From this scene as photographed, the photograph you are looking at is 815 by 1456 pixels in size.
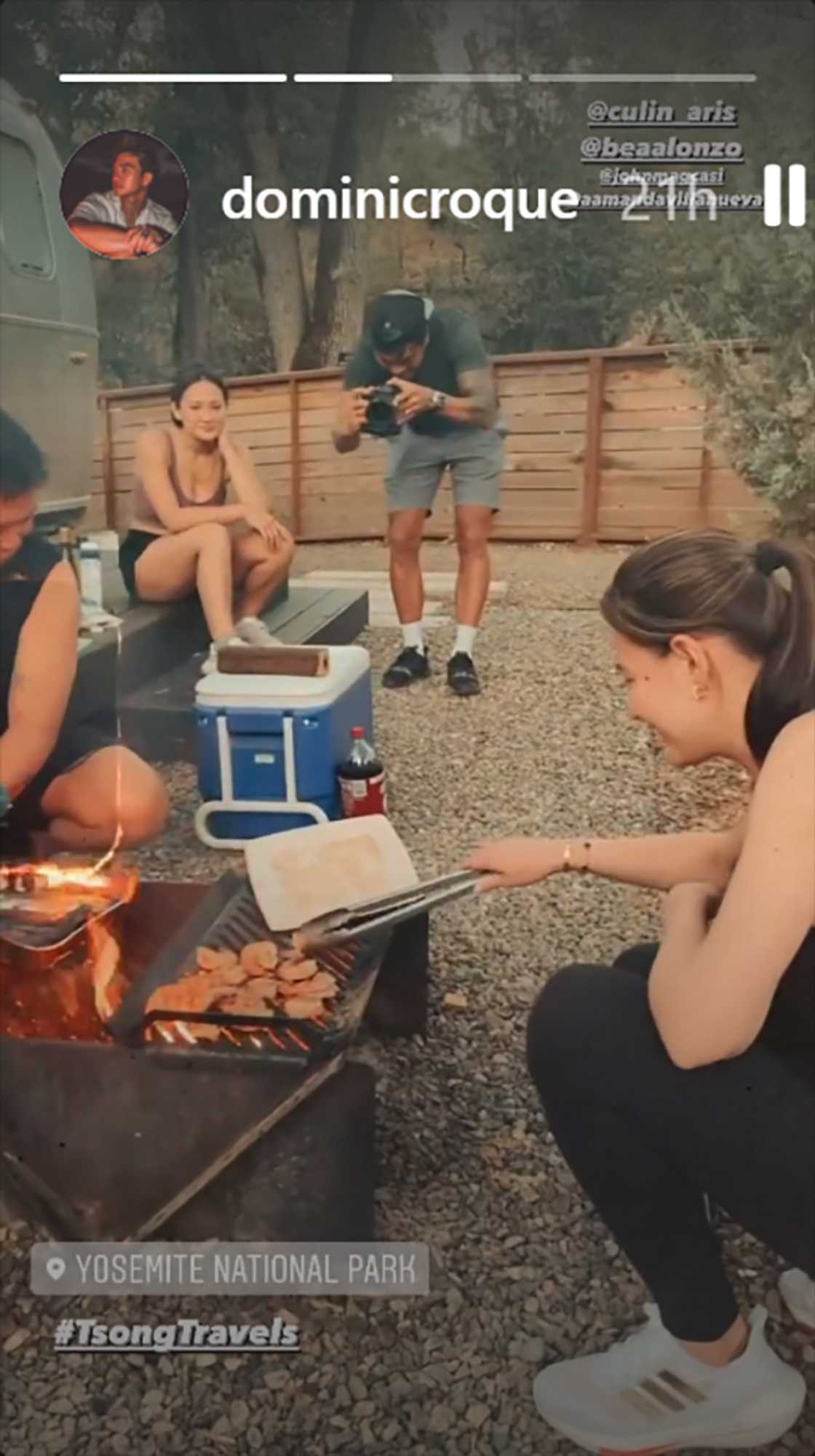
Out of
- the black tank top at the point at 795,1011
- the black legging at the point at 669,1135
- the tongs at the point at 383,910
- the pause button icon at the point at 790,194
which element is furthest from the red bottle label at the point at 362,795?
the pause button icon at the point at 790,194

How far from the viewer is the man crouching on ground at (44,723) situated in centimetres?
159

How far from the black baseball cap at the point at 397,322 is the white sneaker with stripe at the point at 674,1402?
1.16 metres

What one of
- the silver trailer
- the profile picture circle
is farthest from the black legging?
the profile picture circle

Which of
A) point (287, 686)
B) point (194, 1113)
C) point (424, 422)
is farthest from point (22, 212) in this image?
point (194, 1113)

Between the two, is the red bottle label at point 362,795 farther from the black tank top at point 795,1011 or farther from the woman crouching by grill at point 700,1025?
the black tank top at point 795,1011

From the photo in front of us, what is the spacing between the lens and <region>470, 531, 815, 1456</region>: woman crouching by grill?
44.3 inches

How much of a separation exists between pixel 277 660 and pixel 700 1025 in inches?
27.5

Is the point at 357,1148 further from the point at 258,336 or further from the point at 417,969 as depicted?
the point at 258,336

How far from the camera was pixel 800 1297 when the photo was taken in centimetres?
147

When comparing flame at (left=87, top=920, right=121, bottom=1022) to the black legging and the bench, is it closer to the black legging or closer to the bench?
the bench

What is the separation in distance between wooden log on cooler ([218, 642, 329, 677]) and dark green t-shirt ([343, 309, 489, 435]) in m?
0.31

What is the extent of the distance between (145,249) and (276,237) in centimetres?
15

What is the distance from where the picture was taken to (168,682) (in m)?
1.60

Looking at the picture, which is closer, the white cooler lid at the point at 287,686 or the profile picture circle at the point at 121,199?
the profile picture circle at the point at 121,199
